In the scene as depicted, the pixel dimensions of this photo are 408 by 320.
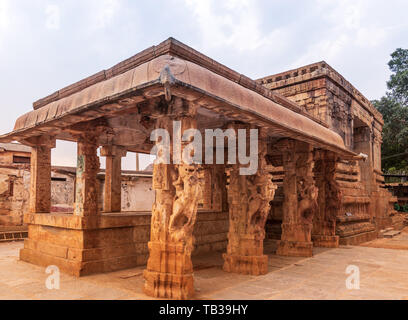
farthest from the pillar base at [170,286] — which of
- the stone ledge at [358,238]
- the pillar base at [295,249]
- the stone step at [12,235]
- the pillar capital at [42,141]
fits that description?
the stone step at [12,235]

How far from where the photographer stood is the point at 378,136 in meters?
16.4

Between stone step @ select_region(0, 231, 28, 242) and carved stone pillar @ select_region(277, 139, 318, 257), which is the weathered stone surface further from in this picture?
carved stone pillar @ select_region(277, 139, 318, 257)

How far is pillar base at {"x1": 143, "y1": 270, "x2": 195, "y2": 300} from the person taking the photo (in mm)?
3900

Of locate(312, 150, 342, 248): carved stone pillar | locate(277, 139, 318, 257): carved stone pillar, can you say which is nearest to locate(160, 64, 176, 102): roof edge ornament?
locate(277, 139, 318, 257): carved stone pillar

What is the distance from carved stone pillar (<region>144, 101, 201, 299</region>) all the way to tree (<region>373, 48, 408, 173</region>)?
22.6m

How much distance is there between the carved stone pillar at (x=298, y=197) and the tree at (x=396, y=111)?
728 inches

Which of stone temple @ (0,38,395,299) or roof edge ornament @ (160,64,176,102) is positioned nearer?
roof edge ornament @ (160,64,176,102)

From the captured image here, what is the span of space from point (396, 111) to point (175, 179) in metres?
23.6

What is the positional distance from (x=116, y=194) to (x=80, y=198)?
300 centimetres

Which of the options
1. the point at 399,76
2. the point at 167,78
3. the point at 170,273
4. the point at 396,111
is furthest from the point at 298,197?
the point at 399,76

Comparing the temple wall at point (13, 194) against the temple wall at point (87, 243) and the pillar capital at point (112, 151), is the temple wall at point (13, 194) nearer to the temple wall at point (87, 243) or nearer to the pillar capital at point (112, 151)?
the pillar capital at point (112, 151)

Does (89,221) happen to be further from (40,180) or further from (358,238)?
(358,238)

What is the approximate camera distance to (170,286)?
12.9ft
